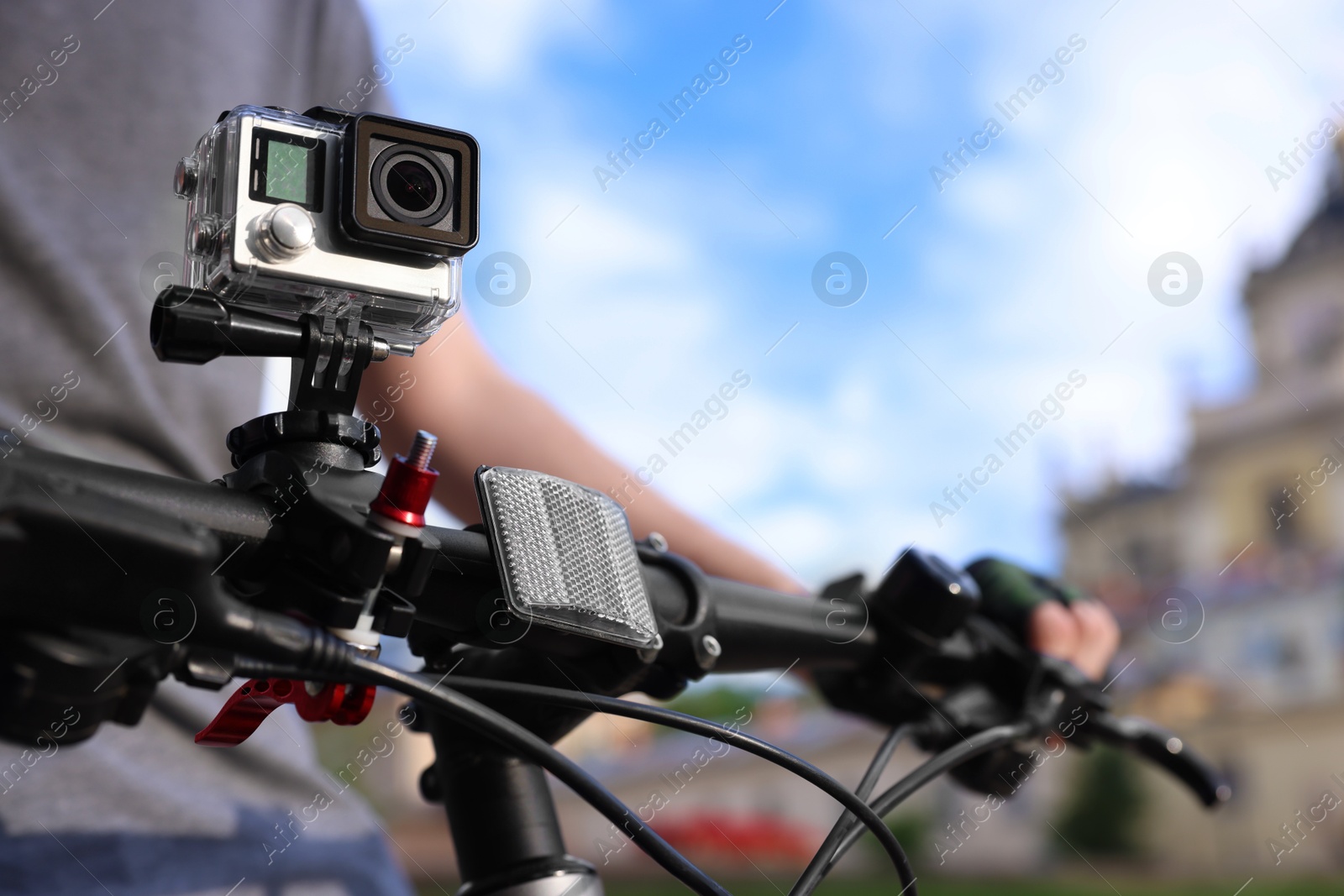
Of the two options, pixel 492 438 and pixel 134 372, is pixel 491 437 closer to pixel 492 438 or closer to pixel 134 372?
pixel 492 438

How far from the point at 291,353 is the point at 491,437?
722 millimetres

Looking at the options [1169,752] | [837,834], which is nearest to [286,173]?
[837,834]

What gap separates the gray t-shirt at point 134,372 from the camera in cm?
89

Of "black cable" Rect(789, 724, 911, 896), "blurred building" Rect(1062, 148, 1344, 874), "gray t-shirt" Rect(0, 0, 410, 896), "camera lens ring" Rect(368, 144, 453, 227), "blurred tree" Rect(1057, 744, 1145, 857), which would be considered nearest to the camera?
"camera lens ring" Rect(368, 144, 453, 227)

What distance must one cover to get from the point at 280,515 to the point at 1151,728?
89 centimetres

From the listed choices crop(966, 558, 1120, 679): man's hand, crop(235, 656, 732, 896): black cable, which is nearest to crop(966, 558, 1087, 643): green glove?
crop(966, 558, 1120, 679): man's hand

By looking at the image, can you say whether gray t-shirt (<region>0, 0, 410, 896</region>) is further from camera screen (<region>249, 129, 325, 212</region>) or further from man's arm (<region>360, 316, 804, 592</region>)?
camera screen (<region>249, 129, 325, 212</region>)

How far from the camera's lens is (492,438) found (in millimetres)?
1252

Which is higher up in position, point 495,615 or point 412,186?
point 412,186

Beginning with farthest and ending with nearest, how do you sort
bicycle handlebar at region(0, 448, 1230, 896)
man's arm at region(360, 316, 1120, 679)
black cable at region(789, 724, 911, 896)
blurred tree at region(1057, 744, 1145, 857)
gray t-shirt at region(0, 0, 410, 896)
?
blurred tree at region(1057, 744, 1145, 857) < man's arm at region(360, 316, 1120, 679) < gray t-shirt at region(0, 0, 410, 896) < black cable at region(789, 724, 911, 896) < bicycle handlebar at region(0, 448, 1230, 896)

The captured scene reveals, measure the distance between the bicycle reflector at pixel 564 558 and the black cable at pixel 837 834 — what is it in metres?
0.17

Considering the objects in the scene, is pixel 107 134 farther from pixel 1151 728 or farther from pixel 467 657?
pixel 1151 728

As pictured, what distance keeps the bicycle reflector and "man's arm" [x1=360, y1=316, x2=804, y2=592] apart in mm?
541

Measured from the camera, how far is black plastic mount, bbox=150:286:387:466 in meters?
0.51
